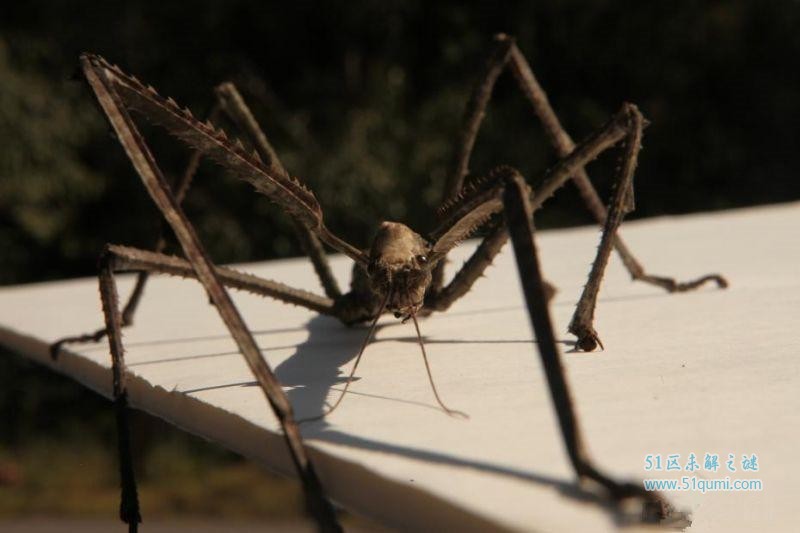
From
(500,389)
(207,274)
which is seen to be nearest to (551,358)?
(500,389)

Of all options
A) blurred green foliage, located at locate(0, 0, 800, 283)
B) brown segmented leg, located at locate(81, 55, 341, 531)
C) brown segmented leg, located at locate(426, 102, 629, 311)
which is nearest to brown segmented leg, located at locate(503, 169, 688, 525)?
brown segmented leg, located at locate(81, 55, 341, 531)

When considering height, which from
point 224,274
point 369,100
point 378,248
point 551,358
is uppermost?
point 369,100

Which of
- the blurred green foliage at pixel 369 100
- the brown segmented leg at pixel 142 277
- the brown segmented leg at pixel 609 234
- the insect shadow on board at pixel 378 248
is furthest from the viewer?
the blurred green foliage at pixel 369 100

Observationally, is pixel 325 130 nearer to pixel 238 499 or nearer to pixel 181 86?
pixel 181 86

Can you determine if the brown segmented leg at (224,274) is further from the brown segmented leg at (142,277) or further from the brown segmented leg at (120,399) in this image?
the brown segmented leg at (142,277)

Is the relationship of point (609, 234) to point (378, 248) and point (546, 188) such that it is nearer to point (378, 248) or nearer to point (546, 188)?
point (546, 188)

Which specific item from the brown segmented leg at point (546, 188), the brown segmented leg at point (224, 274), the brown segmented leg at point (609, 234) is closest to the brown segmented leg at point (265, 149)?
the brown segmented leg at point (224, 274)

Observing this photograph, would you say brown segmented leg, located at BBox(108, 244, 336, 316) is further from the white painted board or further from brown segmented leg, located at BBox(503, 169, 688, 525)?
brown segmented leg, located at BBox(503, 169, 688, 525)

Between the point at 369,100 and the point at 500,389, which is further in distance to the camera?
the point at 369,100
